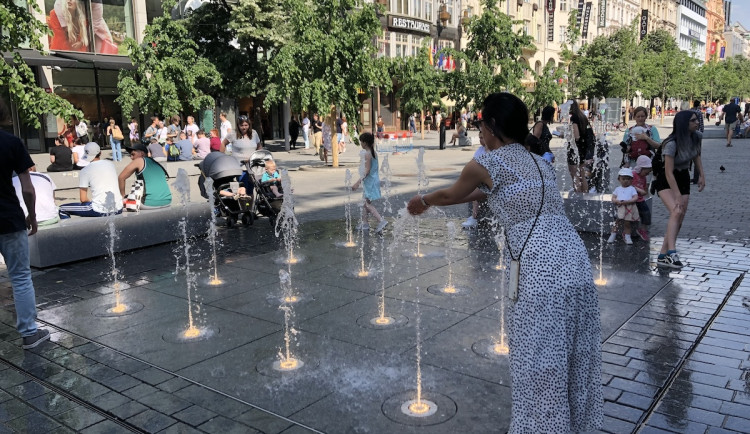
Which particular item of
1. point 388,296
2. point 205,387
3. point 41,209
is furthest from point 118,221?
point 205,387

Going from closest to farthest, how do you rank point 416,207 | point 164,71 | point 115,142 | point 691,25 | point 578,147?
point 416,207 → point 578,147 → point 164,71 → point 115,142 → point 691,25

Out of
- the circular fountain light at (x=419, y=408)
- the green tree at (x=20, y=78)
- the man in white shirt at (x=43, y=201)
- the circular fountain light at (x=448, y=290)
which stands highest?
the green tree at (x=20, y=78)

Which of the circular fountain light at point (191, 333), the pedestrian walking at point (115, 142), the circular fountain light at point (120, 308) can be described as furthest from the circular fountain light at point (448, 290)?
the pedestrian walking at point (115, 142)

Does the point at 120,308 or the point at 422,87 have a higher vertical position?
the point at 422,87

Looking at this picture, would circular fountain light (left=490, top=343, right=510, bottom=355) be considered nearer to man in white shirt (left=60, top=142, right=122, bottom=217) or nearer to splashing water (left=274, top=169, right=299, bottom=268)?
splashing water (left=274, top=169, right=299, bottom=268)

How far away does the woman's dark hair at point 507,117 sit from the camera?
9.29 ft

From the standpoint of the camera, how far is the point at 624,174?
843cm

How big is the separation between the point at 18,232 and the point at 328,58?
13.7 metres

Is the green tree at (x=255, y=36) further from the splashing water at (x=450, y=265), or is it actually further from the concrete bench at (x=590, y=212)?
the concrete bench at (x=590, y=212)

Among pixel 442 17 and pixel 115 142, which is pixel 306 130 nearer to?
pixel 115 142

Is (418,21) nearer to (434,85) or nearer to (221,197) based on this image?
(434,85)

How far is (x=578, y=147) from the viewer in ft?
36.2

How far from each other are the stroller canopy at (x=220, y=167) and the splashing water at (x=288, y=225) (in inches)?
42.0

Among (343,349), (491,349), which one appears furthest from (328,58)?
(491,349)
